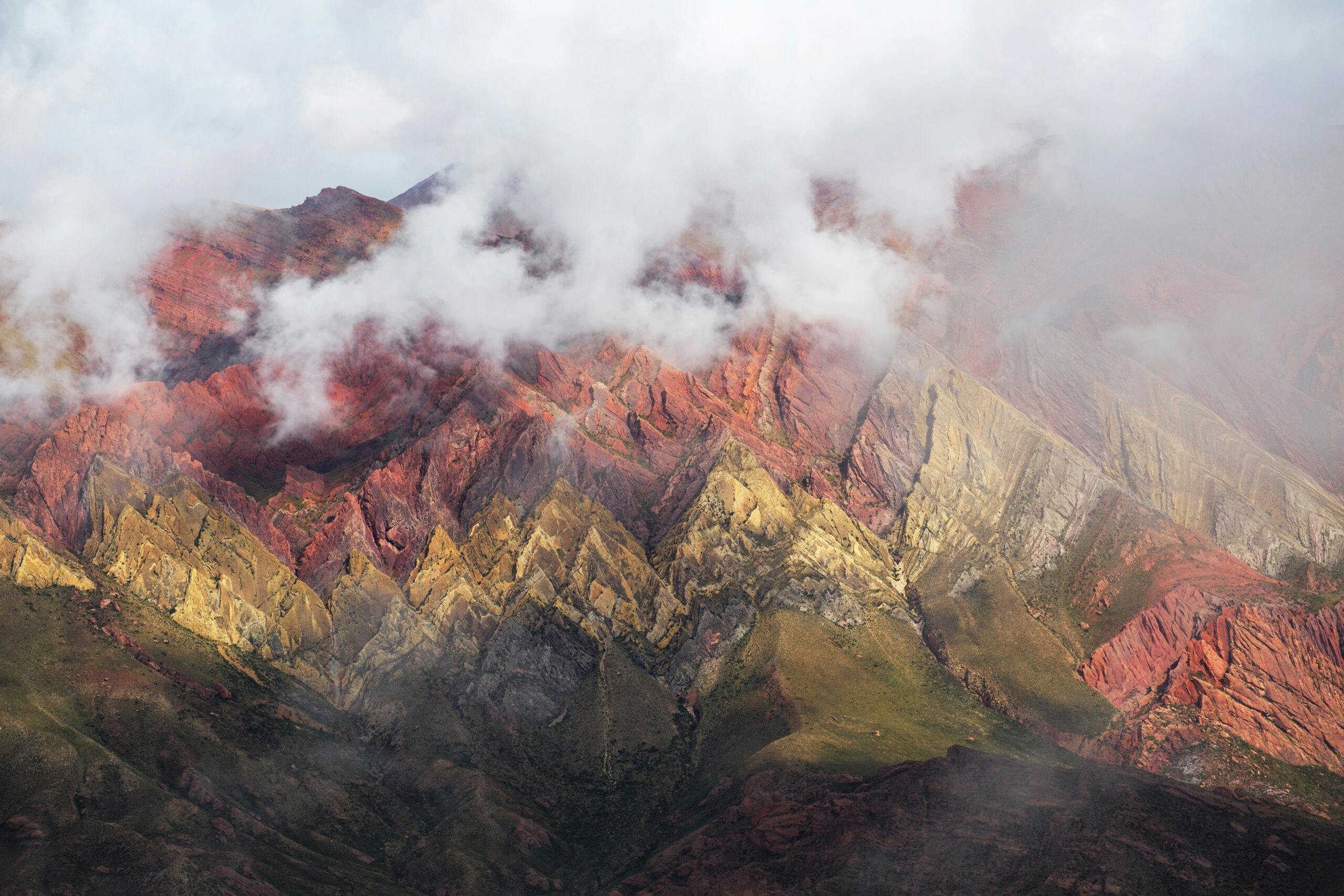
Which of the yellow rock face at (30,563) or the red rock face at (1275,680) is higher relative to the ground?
the yellow rock face at (30,563)

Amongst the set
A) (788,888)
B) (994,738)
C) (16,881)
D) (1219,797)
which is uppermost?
(16,881)

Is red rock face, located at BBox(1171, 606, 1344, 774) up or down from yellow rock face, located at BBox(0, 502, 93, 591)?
down

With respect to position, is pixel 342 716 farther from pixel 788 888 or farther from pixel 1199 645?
pixel 1199 645

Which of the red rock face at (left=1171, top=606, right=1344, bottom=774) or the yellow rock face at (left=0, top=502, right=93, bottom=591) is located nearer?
the yellow rock face at (left=0, top=502, right=93, bottom=591)

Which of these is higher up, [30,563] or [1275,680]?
[30,563]

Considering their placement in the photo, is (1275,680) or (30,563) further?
(1275,680)

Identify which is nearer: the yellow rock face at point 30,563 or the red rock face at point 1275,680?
the yellow rock face at point 30,563

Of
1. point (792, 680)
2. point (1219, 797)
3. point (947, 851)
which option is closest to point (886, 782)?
point (947, 851)

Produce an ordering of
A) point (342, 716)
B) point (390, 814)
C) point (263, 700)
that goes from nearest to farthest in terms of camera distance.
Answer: point (390, 814) < point (263, 700) < point (342, 716)
